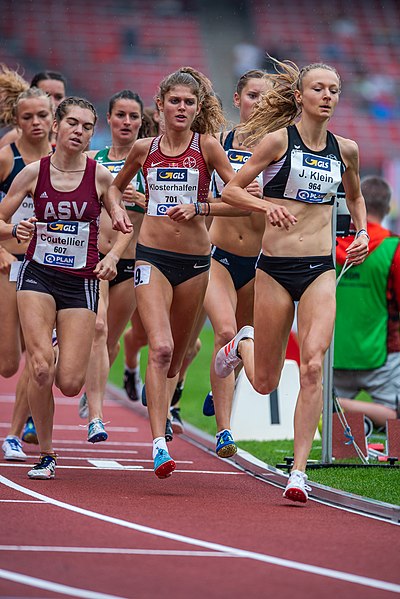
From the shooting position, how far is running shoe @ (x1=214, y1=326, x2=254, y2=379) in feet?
26.5

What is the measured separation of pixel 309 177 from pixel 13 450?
2.95m

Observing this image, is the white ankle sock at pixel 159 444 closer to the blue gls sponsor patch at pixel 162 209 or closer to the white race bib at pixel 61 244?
the white race bib at pixel 61 244

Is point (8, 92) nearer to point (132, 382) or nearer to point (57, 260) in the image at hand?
point (57, 260)

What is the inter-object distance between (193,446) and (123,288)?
1.52 m

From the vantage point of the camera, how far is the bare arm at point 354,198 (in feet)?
23.6

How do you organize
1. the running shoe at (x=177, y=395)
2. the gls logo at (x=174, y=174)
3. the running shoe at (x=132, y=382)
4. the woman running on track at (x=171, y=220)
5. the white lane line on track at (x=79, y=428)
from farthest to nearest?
the running shoe at (x=132, y=382)
the white lane line on track at (x=79, y=428)
the running shoe at (x=177, y=395)
the gls logo at (x=174, y=174)
the woman running on track at (x=171, y=220)

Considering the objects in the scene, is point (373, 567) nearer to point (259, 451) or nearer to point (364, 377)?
point (259, 451)

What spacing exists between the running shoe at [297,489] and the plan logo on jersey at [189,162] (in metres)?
2.08

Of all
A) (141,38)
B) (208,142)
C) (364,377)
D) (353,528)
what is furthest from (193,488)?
(141,38)

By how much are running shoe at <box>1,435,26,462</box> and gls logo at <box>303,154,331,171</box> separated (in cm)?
295

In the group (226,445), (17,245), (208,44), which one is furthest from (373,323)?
(208,44)

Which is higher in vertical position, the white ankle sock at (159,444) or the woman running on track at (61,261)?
the woman running on track at (61,261)

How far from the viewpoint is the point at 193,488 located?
24.7 feet

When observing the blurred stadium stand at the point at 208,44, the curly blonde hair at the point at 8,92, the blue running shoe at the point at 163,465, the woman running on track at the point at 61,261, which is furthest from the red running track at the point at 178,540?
the blurred stadium stand at the point at 208,44
